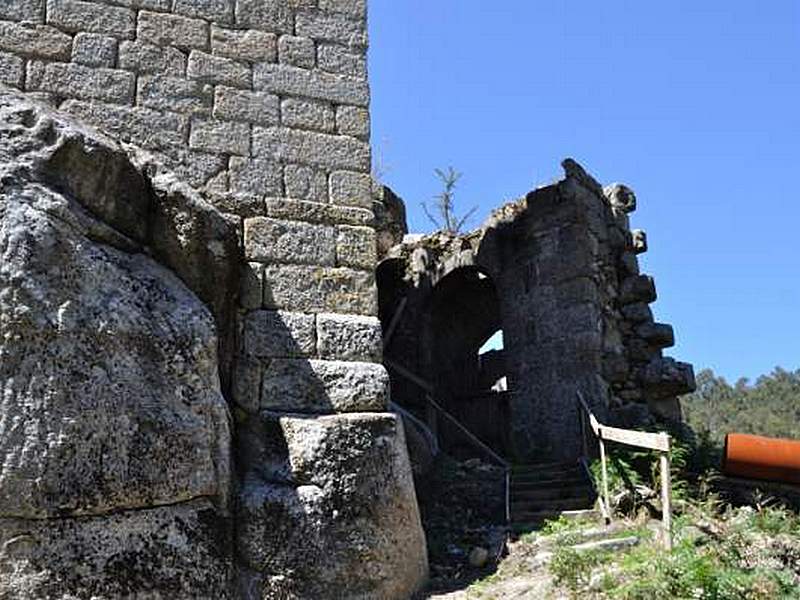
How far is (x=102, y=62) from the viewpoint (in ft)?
15.5

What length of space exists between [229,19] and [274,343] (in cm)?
209

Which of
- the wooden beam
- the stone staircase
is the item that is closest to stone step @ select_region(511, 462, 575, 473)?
the stone staircase

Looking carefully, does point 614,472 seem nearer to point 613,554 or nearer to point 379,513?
point 613,554

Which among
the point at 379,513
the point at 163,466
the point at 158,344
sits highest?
the point at 158,344

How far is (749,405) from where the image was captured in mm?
30391

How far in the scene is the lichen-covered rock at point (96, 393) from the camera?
3.50 m

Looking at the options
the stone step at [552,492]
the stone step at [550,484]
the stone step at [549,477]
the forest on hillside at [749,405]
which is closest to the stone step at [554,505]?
the stone step at [552,492]

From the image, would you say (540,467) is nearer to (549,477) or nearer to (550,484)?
(549,477)

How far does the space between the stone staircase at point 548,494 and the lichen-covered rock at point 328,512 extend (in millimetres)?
2131

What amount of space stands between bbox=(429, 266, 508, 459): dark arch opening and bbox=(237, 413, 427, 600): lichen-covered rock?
6920 millimetres

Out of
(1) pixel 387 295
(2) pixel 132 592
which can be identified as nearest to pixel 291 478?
(2) pixel 132 592

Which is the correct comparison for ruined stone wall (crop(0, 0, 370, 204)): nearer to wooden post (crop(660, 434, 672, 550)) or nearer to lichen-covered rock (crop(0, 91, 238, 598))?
lichen-covered rock (crop(0, 91, 238, 598))

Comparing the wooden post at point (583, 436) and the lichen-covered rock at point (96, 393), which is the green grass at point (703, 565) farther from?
the wooden post at point (583, 436)

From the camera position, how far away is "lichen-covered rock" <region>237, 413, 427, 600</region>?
160 inches
